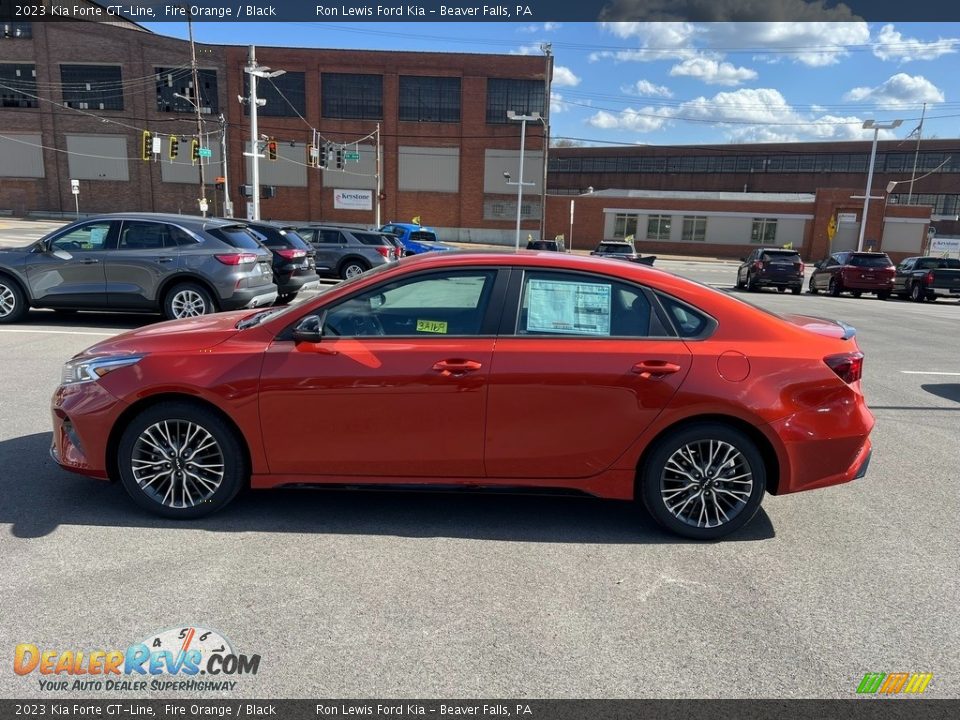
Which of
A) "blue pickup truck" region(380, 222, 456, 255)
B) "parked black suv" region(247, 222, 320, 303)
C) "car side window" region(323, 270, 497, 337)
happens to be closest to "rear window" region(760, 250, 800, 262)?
"blue pickup truck" region(380, 222, 456, 255)

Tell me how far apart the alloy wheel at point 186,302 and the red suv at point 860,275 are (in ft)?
74.7

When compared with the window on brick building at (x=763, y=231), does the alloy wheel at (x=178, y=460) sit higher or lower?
lower

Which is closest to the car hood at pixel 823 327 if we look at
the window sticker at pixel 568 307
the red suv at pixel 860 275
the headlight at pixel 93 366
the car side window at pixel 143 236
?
the window sticker at pixel 568 307

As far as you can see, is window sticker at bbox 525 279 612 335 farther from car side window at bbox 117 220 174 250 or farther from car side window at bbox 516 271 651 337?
car side window at bbox 117 220 174 250

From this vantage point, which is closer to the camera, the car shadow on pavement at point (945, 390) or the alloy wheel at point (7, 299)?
the car shadow on pavement at point (945, 390)

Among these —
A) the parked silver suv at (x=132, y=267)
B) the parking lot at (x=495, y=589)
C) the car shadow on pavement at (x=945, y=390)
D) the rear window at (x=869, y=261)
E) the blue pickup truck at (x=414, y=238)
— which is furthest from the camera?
the blue pickup truck at (x=414, y=238)

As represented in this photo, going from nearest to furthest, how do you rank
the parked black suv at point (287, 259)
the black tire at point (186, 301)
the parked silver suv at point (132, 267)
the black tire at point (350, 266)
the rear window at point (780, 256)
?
1. the parked silver suv at point (132, 267)
2. the black tire at point (186, 301)
3. the parked black suv at point (287, 259)
4. the black tire at point (350, 266)
5. the rear window at point (780, 256)

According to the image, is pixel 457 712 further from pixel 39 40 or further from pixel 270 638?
pixel 39 40

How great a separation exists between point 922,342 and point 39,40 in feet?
207

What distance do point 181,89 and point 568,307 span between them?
58.8m

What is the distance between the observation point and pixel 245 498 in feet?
14.7

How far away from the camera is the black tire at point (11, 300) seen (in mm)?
10391

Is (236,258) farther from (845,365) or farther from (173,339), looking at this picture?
(845,365)

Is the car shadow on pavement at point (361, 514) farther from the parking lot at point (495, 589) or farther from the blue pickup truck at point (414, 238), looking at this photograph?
the blue pickup truck at point (414, 238)
